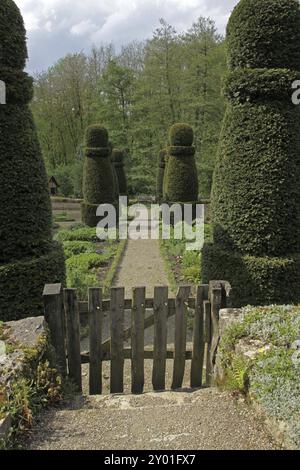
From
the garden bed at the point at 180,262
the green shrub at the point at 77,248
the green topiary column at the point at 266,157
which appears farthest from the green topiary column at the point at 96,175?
the green topiary column at the point at 266,157

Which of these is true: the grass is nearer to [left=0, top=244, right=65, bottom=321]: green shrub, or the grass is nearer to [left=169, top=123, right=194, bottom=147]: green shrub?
[left=0, top=244, right=65, bottom=321]: green shrub

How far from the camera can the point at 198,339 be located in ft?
14.1

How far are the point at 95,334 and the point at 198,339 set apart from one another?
1.12 metres

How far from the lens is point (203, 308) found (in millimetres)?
4219

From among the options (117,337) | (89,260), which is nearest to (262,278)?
(117,337)

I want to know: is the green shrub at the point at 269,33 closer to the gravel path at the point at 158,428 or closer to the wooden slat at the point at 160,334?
the wooden slat at the point at 160,334

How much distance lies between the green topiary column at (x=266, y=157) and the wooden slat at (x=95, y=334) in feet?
7.78

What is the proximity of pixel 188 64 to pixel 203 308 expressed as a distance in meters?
28.3

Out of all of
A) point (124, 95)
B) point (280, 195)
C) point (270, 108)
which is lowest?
point (280, 195)

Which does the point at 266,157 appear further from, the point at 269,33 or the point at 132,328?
the point at 132,328

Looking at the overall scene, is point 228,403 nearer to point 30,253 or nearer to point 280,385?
point 280,385

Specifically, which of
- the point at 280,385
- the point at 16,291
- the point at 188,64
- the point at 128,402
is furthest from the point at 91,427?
the point at 188,64

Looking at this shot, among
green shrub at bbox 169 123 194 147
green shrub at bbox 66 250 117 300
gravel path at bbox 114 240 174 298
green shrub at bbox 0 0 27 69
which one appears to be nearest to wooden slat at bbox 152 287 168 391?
green shrub at bbox 0 0 27 69

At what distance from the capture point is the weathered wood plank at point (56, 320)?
3918 millimetres
